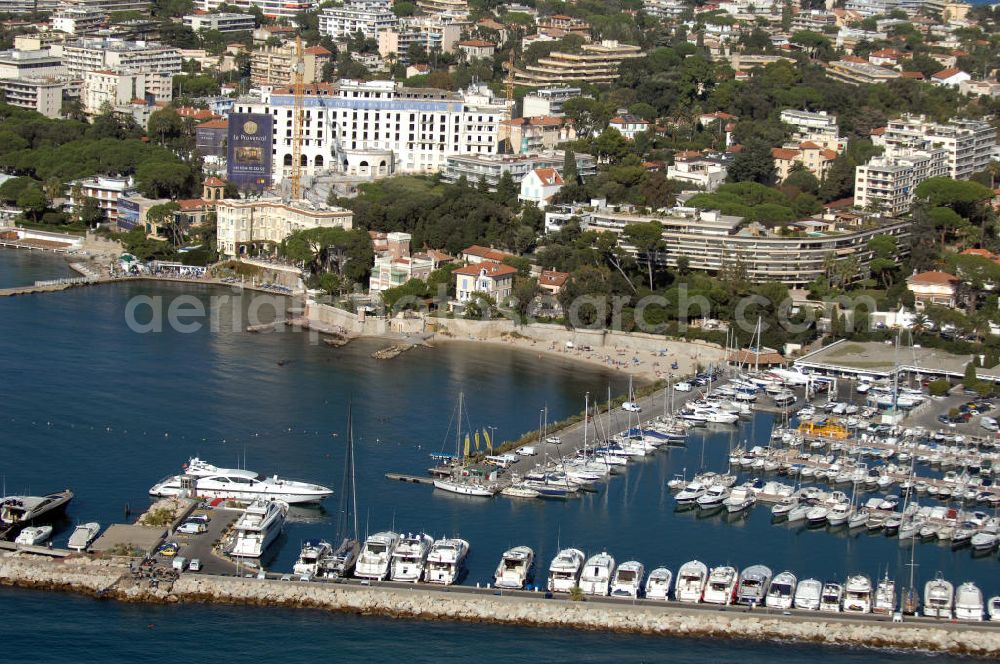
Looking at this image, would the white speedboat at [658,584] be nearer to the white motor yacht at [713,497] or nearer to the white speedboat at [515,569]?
the white speedboat at [515,569]

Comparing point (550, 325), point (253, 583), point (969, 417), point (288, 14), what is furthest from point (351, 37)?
point (253, 583)

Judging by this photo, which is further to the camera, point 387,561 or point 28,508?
point 28,508

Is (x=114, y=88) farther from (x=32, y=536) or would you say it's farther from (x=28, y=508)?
(x=32, y=536)

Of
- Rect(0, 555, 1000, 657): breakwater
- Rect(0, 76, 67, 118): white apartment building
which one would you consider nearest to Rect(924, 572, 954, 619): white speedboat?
Rect(0, 555, 1000, 657): breakwater

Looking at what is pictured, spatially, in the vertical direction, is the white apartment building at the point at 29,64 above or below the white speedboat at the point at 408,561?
above

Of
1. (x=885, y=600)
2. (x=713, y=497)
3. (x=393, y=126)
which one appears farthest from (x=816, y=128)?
(x=885, y=600)

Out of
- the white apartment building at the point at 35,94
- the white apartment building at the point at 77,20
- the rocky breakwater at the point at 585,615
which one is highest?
the white apartment building at the point at 77,20

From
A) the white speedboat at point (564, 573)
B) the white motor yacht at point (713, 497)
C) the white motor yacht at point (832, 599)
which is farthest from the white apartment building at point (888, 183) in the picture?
the white speedboat at point (564, 573)

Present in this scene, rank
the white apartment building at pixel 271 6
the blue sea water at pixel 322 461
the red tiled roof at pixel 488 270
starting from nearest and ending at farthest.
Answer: the blue sea water at pixel 322 461 → the red tiled roof at pixel 488 270 → the white apartment building at pixel 271 6
